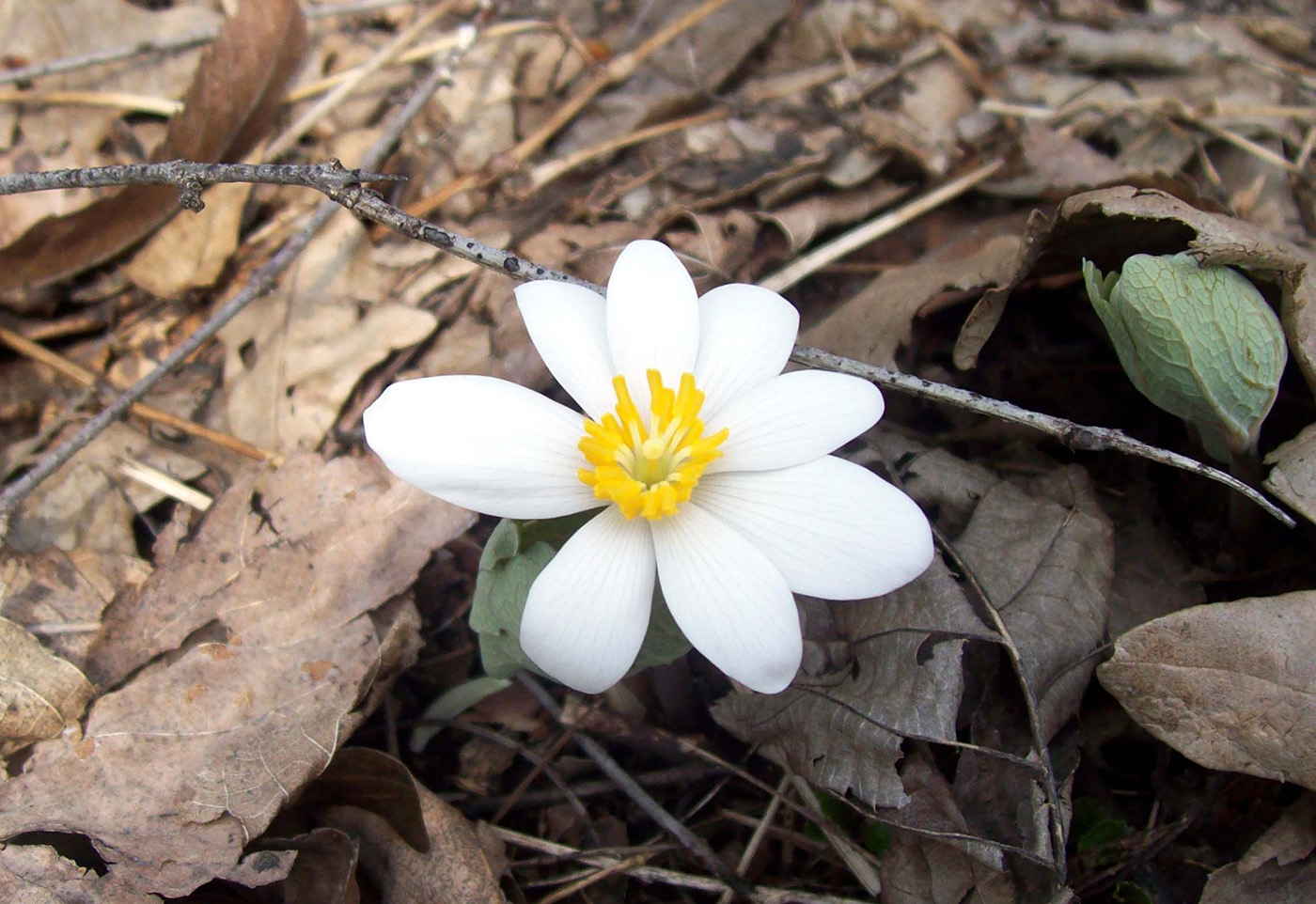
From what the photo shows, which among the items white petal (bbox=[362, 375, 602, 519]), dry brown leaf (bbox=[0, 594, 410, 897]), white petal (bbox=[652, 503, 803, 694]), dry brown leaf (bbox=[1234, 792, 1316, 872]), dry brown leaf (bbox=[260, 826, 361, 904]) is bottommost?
dry brown leaf (bbox=[1234, 792, 1316, 872])

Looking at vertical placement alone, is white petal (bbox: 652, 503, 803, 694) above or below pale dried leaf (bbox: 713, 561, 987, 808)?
above

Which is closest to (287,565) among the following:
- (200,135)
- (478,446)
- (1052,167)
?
→ (478,446)

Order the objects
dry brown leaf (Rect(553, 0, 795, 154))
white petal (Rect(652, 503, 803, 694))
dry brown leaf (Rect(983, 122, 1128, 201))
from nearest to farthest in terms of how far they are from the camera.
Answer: white petal (Rect(652, 503, 803, 694)) → dry brown leaf (Rect(983, 122, 1128, 201)) → dry brown leaf (Rect(553, 0, 795, 154))

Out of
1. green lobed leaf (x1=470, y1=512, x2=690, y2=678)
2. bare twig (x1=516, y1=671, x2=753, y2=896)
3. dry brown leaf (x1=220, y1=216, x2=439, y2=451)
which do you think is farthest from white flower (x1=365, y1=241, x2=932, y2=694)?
dry brown leaf (x1=220, y1=216, x2=439, y2=451)

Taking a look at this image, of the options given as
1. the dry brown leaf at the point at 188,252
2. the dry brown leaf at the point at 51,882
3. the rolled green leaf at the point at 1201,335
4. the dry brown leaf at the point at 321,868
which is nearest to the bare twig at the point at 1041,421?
the rolled green leaf at the point at 1201,335

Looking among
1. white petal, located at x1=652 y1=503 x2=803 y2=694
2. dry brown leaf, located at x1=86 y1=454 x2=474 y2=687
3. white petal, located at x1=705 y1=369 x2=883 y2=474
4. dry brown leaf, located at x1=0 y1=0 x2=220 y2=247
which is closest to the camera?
white petal, located at x1=652 y1=503 x2=803 y2=694

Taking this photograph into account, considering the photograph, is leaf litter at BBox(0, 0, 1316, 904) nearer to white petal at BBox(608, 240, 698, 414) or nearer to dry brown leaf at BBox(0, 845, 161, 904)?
dry brown leaf at BBox(0, 845, 161, 904)

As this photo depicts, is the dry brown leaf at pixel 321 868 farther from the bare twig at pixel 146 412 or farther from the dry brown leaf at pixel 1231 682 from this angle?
the dry brown leaf at pixel 1231 682

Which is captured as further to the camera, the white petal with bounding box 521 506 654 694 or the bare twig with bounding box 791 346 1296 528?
the bare twig with bounding box 791 346 1296 528
